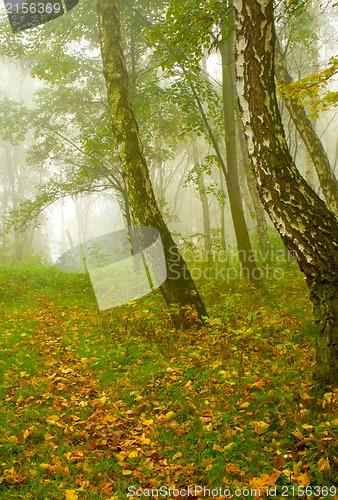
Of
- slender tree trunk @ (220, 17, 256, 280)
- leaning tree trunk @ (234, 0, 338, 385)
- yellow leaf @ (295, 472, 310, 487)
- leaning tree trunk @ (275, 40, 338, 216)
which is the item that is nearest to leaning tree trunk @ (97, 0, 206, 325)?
slender tree trunk @ (220, 17, 256, 280)

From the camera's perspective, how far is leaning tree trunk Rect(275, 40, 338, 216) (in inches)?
341

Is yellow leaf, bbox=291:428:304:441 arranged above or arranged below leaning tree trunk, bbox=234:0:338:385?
below

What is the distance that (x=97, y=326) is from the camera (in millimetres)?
7219

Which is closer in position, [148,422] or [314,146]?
[148,422]

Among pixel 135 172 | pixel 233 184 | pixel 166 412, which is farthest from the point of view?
pixel 233 184

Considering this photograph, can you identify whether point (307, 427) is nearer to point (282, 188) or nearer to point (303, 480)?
point (303, 480)

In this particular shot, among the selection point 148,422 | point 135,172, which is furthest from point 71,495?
point 135,172

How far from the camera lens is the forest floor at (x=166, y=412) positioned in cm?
289

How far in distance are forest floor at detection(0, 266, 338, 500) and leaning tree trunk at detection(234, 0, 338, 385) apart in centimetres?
75

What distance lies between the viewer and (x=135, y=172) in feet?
22.0

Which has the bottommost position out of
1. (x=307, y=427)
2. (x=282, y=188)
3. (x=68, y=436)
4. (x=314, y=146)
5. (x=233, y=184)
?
(x=307, y=427)

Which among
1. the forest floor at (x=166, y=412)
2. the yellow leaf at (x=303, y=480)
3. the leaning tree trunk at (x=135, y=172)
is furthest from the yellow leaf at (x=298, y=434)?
the leaning tree trunk at (x=135, y=172)

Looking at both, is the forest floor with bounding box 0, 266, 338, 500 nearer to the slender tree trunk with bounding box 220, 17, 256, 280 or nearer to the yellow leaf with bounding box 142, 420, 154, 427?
the yellow leaf with bounding box 142, 420, 154, 427

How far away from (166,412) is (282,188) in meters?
2.76
